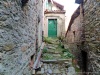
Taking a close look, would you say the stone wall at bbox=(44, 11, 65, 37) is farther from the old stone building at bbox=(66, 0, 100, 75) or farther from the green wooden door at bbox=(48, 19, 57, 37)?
the old stone building at bbox=(66, 0, 100, 75)

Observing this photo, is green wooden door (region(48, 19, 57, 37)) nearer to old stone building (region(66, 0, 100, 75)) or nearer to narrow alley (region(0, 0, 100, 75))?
narrow alley (region(0, 0, 100, 75))

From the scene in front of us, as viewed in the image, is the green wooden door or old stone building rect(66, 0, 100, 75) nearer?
old stone building rect(66, 0, 100, 75)

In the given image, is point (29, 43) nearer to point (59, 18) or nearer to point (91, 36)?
point (91, 36)

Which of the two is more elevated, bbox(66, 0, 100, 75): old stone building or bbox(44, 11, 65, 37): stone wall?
bbox(44, 11, 65, 37): stone wall

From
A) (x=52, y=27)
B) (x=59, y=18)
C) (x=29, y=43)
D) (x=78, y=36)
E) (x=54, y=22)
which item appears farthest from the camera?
(x=52, y=27)

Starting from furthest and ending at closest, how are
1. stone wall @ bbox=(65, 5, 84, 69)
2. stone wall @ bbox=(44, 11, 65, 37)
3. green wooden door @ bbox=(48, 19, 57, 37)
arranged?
green wooden door @ bbox=(48, 19, 57, 37)
stone wall @ bbox=(44, 11, 65, 37)
stone wall @ bbox=(65, 5, 84, 69)

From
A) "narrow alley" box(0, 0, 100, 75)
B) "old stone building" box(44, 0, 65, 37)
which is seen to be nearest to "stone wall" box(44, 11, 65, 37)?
"old stone building" box(44, 0, 65, 37)

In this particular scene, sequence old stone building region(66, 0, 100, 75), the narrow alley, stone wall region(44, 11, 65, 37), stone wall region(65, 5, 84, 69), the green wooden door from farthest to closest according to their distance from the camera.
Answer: the green wooden door, stone wall region(44, 11, 65, 37), stone wall region(65, 5, 84, 69), old stone building region(66, 0, 100, 75), the narrow alley

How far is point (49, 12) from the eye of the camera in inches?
517

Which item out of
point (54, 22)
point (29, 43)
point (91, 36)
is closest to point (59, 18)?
point (54, 22)

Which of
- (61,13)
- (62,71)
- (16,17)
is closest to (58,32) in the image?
(61,13)

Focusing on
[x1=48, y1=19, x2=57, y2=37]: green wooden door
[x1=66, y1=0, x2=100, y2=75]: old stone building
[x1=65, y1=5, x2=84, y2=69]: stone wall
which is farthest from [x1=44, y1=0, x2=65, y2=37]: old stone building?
[x1=66, y1=0, x2=100, y2=75]: old stone building

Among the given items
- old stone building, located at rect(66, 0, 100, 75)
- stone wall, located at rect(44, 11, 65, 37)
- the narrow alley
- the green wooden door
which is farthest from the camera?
the green wooden door

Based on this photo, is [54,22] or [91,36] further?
[54,22]
